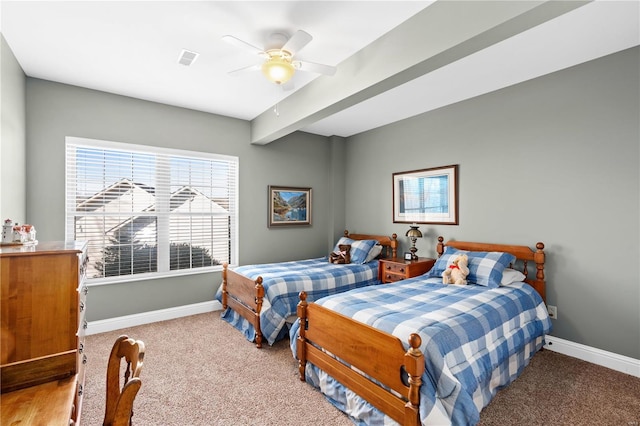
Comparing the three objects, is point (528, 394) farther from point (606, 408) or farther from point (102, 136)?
point (102, 136)

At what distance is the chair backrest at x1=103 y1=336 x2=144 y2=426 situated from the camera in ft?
3.16

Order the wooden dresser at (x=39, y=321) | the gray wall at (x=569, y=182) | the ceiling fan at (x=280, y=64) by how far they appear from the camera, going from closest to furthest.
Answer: the wooden dresser at (x=39, y=321)
the ceiling fan at (x=280, y=64)
the gray wall at (x=569, y=182)

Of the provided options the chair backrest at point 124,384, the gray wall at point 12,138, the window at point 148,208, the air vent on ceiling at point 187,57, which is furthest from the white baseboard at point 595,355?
the gray wall at point 12,138

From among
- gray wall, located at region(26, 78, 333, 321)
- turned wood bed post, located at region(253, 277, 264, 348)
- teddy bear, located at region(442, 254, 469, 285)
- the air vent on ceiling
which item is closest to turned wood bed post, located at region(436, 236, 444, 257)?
teddy bear, located at region(442, 254, 469, 285)

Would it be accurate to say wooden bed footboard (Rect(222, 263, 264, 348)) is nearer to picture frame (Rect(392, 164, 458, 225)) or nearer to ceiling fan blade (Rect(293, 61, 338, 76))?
ceiling fan blade (Rect(293, 61, 338, 76))

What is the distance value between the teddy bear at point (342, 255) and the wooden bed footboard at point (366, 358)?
1762 mm

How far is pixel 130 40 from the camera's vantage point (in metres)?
2.50

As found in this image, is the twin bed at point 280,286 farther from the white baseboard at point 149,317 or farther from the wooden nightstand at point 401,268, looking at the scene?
the white baseboard at point 149,317

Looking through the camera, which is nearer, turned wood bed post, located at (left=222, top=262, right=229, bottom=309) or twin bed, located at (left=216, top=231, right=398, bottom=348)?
twin bed, located at (left=216, top=231, right=398, bottom=348)

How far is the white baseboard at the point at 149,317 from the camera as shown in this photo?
353 cm

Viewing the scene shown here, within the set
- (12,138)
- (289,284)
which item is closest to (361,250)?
(289,284)

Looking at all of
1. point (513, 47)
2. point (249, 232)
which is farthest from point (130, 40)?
point (513, 47)

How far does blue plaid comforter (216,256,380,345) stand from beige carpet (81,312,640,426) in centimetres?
28

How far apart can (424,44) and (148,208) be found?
3523 mm
